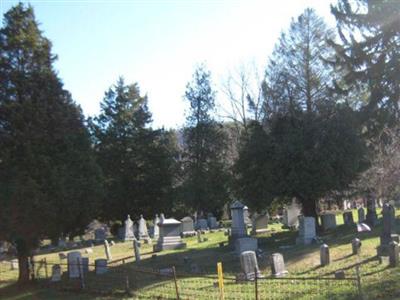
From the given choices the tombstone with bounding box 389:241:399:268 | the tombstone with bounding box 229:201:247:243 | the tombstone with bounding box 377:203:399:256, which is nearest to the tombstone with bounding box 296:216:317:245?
the tombstone with bounding box 377:203:399:256

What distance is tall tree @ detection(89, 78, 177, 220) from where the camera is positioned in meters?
47.2

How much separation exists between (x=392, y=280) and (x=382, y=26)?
2172 centimetres

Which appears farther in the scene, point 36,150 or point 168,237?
point 168,237

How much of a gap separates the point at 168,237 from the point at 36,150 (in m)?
11.6

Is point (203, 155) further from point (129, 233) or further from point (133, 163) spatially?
point (129, 233)

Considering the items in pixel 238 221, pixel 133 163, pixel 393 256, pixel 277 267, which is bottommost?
pixel 277 267

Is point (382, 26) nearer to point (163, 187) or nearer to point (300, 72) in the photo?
point (300, 72)

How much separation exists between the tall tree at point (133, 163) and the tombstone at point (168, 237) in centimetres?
2045

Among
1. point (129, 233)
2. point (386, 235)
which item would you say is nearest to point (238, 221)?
point (386, 235)

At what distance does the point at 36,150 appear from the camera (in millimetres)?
15914

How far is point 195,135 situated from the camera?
4862 centimetres

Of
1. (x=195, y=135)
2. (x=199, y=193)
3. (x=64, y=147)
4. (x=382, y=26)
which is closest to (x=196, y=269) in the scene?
(x=64, y=147)

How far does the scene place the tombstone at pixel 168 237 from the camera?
25578mm

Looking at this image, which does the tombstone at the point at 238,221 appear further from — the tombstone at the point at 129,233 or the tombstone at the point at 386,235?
the tombstone at the point at 129,233
